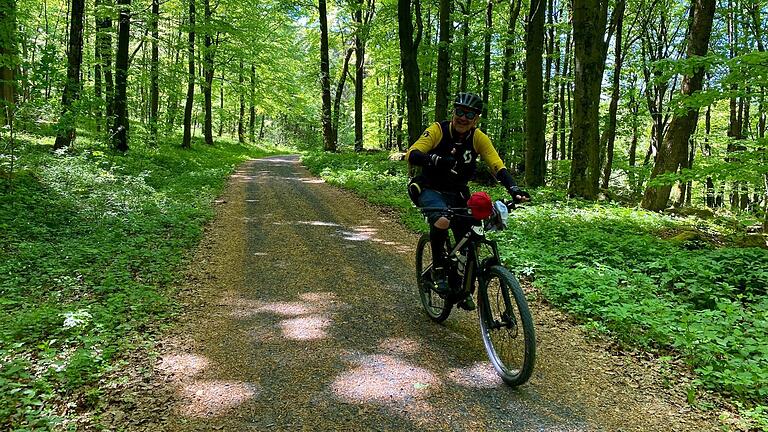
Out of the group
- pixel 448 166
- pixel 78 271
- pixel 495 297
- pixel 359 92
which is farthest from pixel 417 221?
pixel 359 92

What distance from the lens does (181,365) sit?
163 inches

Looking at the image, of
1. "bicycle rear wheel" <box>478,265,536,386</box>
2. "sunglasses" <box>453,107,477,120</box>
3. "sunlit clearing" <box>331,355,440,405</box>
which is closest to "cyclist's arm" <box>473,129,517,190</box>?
"sunglasses" <box>453,107,477,120</box>

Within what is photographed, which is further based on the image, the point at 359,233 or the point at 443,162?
the point at 359,233

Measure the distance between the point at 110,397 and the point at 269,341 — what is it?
143 cm

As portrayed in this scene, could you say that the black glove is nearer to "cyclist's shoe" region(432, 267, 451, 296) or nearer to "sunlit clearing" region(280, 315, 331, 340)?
"cyclist's shoe" region(432, 267, 451, 296)

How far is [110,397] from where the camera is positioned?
3541 millimetres

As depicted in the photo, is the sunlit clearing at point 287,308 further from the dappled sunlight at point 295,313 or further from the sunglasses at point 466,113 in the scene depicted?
the sunglasses at point 466,113

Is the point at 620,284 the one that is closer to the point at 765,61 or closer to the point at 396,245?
the point at 396,245

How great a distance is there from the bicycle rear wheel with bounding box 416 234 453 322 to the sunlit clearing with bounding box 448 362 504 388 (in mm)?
832

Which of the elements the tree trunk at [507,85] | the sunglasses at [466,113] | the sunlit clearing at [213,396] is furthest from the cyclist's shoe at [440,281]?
the tree trunk at [507,85]

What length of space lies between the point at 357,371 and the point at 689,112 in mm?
10933

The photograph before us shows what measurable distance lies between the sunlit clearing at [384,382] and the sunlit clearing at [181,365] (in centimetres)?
127

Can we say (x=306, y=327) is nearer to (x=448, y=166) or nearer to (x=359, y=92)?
(x=448, y=166)

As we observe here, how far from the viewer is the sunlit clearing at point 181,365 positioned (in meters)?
3.99
